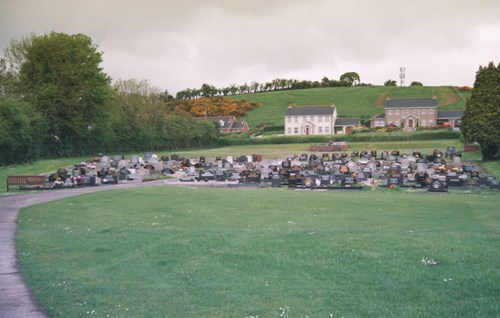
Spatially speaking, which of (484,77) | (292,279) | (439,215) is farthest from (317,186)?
(484,77)

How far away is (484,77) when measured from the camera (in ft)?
166

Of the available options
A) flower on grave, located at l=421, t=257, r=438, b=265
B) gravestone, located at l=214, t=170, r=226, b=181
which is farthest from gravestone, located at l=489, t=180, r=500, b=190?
flower on grave, located at l=421, t=257, r=438, b=265

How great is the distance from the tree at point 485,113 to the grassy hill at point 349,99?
8012 cm

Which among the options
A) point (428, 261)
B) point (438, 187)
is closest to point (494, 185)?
point (438, 187)

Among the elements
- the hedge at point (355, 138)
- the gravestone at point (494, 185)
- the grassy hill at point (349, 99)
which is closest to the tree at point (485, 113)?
the gravestone at point (494, 185)

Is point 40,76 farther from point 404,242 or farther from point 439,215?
point 404,242

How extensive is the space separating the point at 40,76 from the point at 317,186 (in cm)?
3973

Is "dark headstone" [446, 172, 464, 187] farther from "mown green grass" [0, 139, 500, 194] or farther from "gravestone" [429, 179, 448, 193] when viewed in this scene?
"mown green grass" [0, 139, 500, 194]

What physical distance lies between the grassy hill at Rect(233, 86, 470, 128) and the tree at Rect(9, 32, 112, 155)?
72435 millimetres

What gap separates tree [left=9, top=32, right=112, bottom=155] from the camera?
57.3 meters

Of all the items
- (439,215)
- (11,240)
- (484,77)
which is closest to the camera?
(11,240)

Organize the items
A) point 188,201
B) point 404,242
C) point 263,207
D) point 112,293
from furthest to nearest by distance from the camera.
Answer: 1. point 188,201
2. point 263,207
3. point 404,242
4. point 112,293

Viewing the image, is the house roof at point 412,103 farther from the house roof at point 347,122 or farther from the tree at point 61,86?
the tree at point 61,86

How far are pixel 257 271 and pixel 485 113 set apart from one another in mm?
43830
